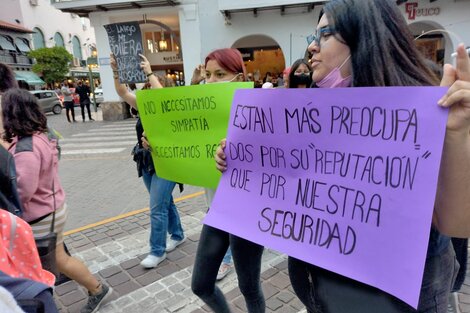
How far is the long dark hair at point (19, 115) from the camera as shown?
2.50 m

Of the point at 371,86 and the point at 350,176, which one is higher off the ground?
the point at 371,86

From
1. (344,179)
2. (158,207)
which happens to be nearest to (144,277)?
(158,207)

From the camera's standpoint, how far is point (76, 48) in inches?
1821

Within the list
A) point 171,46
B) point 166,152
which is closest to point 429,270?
point 166,152

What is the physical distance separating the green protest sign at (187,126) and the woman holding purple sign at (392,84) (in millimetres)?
847

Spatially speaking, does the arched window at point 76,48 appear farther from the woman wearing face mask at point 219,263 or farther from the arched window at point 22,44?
the woman wearing face mask at point 219,263

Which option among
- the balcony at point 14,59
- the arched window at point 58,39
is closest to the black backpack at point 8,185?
the balcony at point 14,59

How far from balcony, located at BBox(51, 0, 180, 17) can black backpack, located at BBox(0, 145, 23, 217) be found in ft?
42.9

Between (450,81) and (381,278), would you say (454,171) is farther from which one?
(381,278)

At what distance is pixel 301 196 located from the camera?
1383 millimetres

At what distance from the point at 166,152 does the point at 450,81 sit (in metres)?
1.94

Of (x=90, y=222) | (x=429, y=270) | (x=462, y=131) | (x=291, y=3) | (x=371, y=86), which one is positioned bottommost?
(x=90, y=222)

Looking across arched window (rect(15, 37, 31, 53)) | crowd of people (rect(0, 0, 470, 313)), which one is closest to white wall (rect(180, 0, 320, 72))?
crowd of people (rect(0, 0, 470, 313))

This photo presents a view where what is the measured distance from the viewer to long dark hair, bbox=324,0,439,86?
1150 mm
